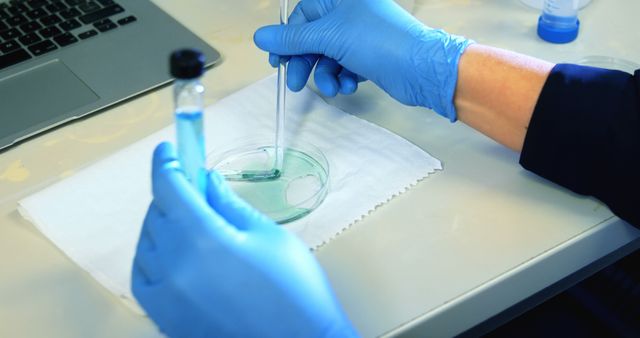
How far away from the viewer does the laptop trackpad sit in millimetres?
897

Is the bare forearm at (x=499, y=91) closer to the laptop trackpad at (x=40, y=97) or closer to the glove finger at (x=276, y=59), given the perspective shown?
the glove finger at (x=276, y=59)

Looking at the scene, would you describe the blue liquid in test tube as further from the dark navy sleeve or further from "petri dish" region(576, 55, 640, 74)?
"petri dish" region(576, 55, 640, 74)

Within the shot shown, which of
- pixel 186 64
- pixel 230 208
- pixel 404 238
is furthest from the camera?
pixel 404 238

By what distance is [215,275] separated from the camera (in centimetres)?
60

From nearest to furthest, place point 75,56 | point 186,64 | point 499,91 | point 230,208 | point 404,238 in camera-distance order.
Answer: point 186,64 < point 230,208 < point 404,238 < point 499,91 < point 75,56

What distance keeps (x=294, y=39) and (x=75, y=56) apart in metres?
0.29

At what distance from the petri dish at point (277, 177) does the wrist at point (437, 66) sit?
14 centimetres

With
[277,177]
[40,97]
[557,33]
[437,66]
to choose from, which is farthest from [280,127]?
[557,33]

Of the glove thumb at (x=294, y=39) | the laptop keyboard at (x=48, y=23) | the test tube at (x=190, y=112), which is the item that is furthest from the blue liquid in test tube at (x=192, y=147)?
the laptop keyboard at (x=48, y=23)

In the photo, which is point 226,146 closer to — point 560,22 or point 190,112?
point 190,112

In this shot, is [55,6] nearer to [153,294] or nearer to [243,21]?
[243,21]

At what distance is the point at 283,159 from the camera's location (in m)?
0.88

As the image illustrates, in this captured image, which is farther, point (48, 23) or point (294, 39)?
point (48, 23)

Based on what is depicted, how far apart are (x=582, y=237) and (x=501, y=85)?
0.19m
